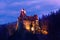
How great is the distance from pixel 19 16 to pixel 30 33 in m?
17.5

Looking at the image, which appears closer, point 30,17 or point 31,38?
point 31,38

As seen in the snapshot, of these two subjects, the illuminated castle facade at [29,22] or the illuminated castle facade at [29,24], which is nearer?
the illuminated castle facade at [29,24]

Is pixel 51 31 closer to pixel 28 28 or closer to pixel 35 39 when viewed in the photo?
pixel 35 39

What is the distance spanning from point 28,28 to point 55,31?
41551 millimetres

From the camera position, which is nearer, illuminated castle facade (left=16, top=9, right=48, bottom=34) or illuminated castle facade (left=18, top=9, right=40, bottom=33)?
illuminated castle facade (left=16, top=9, right=48, bottom=34)

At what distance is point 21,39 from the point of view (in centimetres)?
10150

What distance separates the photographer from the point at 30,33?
99.2 meters

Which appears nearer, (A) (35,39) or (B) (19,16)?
(A) (35,39)

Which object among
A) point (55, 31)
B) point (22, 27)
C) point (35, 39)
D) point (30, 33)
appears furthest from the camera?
point (22, 27)

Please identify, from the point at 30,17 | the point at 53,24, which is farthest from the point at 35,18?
the point at 53,24

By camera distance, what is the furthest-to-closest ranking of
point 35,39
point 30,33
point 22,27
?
point 22,27 → point 30,33 → point 35,39

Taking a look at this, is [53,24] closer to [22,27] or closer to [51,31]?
[51,31]

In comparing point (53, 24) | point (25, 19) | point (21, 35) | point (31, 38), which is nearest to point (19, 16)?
point (25, 19)

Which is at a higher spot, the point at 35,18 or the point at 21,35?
the point at 35,18
